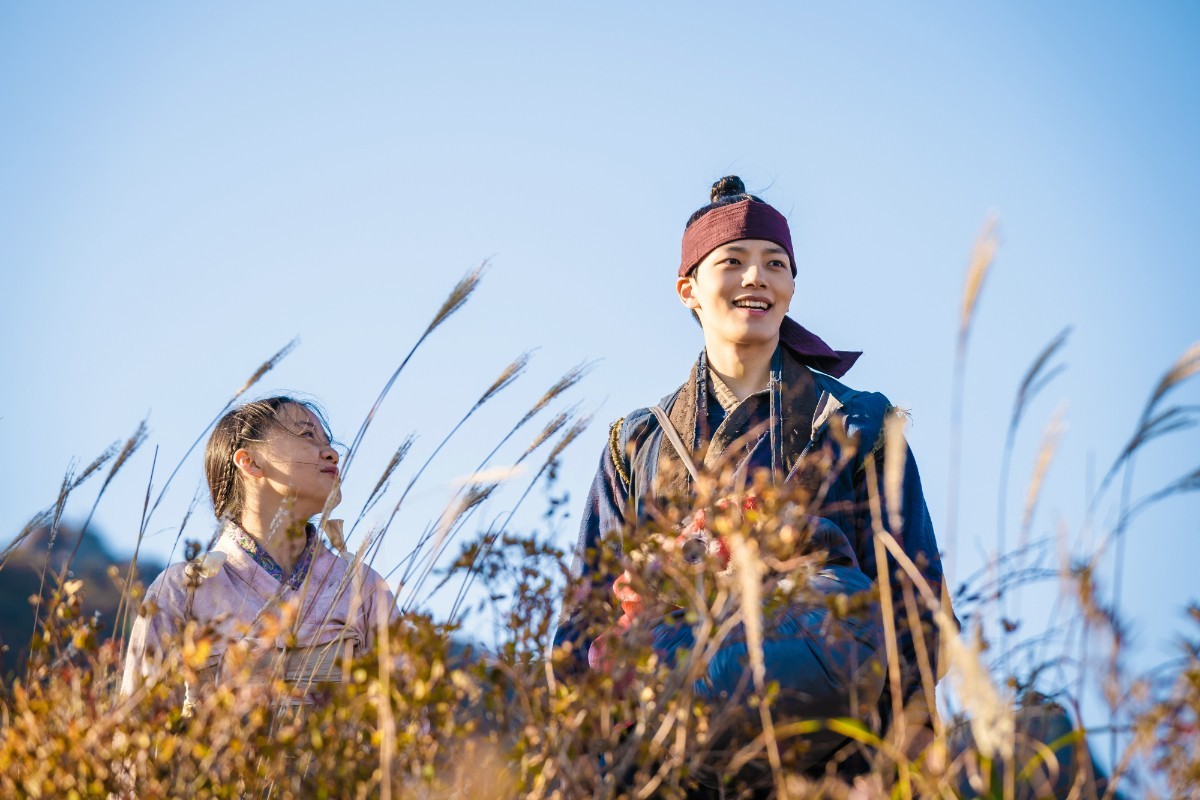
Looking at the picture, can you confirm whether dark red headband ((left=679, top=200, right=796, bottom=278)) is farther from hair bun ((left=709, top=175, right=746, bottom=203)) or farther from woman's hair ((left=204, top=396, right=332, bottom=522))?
woman's hair ((left=204, top=396, right=332, bottom=522))

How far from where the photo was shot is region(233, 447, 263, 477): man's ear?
3762 mm

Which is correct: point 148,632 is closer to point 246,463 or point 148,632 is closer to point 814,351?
point 246,463

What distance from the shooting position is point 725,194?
147 inches

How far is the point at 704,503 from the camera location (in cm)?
193

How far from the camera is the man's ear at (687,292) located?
3.64 m

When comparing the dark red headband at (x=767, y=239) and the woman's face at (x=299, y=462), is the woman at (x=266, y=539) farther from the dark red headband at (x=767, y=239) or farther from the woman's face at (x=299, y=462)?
the dark red headband at (x=767, y=239)

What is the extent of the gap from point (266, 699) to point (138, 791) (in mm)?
220

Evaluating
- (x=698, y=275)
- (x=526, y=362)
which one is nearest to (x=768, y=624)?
(x=526, y=362)

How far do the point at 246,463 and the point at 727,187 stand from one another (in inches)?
65.9

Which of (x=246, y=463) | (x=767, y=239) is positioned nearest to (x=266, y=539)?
(x=246, y=463)

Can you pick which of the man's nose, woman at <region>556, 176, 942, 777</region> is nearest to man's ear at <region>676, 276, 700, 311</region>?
woman at <region>556, 176, 942, 777</region>

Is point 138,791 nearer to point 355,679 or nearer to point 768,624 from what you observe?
point 355,679

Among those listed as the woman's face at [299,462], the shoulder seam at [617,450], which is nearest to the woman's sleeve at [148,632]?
the woman's face at [299,462]

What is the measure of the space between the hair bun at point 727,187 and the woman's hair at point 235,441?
1.40m
